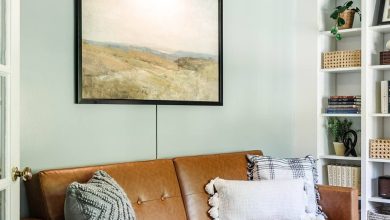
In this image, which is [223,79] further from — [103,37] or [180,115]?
[103,37]

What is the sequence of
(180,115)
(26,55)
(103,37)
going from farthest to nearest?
(180,115) < (103,37) < (26,55)

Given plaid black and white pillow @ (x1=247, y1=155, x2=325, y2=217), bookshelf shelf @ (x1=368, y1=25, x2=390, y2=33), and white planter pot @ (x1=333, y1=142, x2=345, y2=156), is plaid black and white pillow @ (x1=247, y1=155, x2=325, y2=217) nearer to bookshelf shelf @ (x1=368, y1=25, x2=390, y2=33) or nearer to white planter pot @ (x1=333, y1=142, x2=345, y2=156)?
white planter pot @ (x1=333, y1=142, x2=345, y2=156)

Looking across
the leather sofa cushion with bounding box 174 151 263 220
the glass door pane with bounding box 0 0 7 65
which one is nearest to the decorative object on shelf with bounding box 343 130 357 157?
the leather sofa cushion with bounding box 174 151 263 220

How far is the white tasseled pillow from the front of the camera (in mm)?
2566

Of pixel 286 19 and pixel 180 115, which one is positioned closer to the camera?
pixel 180 115

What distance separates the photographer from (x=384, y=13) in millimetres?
3547

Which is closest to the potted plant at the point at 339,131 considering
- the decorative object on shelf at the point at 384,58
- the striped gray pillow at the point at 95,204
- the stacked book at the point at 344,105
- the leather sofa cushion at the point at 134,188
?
the stacked book at the point at 344,105

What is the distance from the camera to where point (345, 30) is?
3682 millimetres

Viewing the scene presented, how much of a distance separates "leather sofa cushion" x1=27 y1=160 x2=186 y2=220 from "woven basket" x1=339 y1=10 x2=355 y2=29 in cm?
202

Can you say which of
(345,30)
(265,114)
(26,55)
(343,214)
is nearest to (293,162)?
(343,214)

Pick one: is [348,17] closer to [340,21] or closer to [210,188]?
[340,21]

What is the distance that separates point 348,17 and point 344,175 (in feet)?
4.26

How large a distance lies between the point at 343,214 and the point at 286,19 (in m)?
1.80

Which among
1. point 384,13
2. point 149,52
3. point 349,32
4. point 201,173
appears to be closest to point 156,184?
point 201,173
